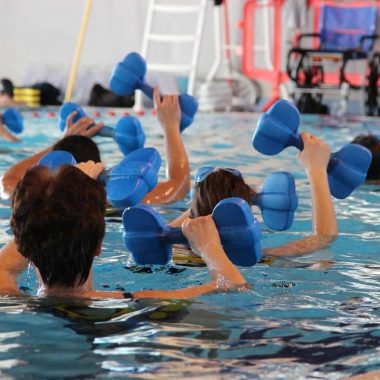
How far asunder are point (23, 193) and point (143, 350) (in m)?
0.43

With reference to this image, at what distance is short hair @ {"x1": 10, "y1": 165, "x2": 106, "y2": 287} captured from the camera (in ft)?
6.57

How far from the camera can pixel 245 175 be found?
529 centimetres

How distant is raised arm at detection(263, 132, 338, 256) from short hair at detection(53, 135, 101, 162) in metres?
0.78

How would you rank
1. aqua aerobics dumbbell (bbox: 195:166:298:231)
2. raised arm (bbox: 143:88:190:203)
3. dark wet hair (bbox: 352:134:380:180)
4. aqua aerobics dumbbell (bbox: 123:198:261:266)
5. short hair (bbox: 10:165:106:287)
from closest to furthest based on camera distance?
short hair (bbox: 10:165:106:287)
aqua aerobics dumbbell (bbox: 123:198:261:266)
aqua aerobics dumbbell (bbox: 195:166:298:231)
raised arm (bbox: 143:88:190:203)
dark wet hair (bbox: 352:134:380:180)

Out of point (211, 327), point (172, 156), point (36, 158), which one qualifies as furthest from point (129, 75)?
point (211, 327)

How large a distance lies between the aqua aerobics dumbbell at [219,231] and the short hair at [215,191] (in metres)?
0.26

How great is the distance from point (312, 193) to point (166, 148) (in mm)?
907

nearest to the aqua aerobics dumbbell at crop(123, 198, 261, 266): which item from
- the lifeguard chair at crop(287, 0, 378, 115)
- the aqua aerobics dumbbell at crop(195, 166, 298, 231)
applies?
the aqua aerobics dumbbell at crop(195, 166, 298, 231)

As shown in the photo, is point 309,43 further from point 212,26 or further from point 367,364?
point 367,364

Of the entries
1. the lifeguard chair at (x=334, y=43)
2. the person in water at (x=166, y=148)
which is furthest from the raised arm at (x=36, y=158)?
the lifeguard chair at (x=334, y=43)

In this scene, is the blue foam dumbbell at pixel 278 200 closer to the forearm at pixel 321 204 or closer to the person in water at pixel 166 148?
the forearm at pixel 321 204

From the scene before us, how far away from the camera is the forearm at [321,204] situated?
3029mm

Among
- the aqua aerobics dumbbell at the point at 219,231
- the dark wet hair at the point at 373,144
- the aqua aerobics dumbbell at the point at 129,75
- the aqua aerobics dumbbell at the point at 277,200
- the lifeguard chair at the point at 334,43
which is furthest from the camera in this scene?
the lifeguard chair at the point at 334,43

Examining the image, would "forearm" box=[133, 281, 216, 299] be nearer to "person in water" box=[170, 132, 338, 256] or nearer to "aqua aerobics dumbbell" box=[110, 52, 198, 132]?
"person in water" box=[170, 132, 338, 256]
